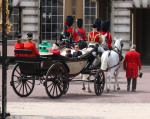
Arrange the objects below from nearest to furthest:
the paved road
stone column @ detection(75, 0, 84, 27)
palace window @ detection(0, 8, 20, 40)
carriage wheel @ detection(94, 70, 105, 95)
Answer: the paved road < carriage wheel @ detection(94, 70, 105, 95) < stone column @ detection(75, 0, 84, 27) < palace window @ detection(0, 8, 20, 40)

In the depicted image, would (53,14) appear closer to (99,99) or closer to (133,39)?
(133,39)

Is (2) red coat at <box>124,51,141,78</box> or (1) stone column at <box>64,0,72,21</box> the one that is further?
(1) stone column at <box>64,0,72,21</box>

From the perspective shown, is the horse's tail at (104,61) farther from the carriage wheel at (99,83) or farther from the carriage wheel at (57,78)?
the carriage wheel at (57,78)

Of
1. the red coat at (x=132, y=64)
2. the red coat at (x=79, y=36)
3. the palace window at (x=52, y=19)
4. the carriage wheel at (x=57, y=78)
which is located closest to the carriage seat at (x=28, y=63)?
the carriage wheel at (x=57, y=78)

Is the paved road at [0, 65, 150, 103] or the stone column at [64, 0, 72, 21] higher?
the stone column at [64, 0, 72, 21]

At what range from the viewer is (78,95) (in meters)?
19.1

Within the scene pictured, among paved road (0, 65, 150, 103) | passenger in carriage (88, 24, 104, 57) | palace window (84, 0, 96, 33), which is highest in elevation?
palace window (84, 0, 96, 33)

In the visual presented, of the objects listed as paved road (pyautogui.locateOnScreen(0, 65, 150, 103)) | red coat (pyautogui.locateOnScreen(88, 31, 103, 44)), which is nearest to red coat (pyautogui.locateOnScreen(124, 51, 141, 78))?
paved road (pyautogui.locateOnScreen(0, 65, 150, 103))

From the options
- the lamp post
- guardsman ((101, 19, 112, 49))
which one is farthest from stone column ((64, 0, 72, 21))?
the lamp post

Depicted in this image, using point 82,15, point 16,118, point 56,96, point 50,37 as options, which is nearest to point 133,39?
point 82,15

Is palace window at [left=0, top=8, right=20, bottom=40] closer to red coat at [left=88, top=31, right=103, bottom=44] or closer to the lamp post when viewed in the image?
red coat at [left=88, top=31, right=103, bottom=44]

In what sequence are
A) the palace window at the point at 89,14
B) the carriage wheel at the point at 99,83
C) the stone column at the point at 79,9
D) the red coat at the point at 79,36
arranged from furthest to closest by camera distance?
the palace window at the point at 89,14 < the stone column at the point at 79,9 < the red coat at the point at 79,36 < the carriage wheel at the point at 99,83

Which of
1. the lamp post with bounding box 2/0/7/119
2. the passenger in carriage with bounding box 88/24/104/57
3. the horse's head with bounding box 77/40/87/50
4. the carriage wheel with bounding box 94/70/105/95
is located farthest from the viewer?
the horse's head with bounding box 77/40/87/50

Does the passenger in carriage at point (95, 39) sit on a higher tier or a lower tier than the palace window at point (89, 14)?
lower
